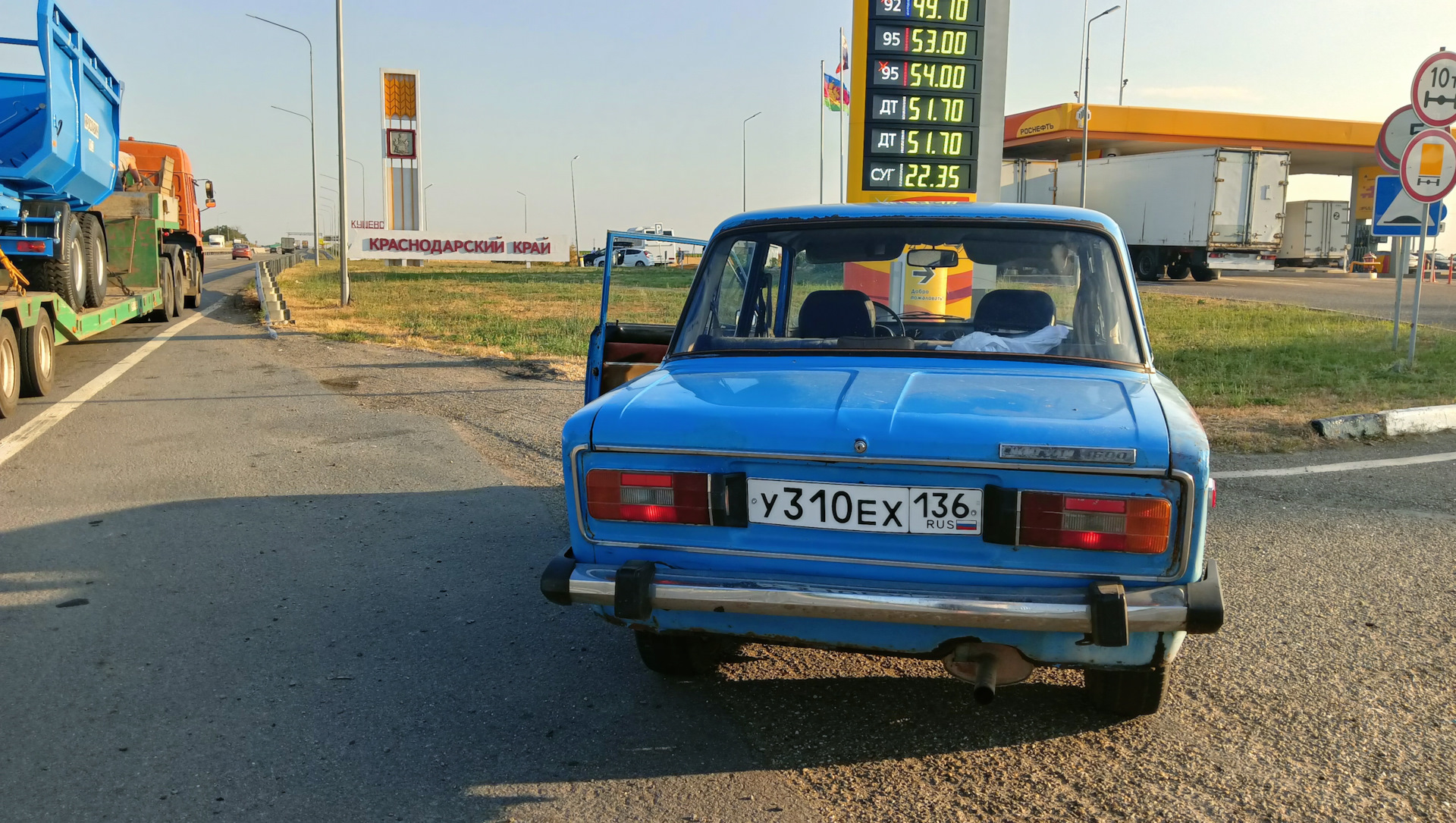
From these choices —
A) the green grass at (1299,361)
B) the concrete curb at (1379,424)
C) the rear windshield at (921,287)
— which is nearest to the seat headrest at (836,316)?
the rear windshield at (921,287)

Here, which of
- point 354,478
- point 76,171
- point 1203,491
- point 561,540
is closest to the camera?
point 1203,491

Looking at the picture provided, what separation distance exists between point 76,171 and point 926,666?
10.6 meters

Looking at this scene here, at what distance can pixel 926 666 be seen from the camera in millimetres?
3574

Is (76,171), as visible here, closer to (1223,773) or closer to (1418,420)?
(1223,773)

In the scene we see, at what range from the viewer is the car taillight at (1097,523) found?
255 cm

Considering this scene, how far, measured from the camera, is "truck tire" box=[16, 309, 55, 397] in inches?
356

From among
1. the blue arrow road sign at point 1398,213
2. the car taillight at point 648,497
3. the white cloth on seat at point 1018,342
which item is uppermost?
the blue arrow road sign at point 1398,213

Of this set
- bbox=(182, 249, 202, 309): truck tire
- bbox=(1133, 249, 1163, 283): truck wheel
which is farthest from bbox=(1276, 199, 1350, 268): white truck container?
bbox=(182, 249, 202, 309): truck tire

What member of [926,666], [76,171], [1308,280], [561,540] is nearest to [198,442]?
[561,540]

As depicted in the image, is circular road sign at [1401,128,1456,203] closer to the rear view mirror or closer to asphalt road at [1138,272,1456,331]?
asphalt road at [1138,272,1456,331]

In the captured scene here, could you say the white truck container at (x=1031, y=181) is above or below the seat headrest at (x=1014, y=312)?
above

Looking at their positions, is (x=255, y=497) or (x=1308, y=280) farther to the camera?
(x=1308, y=280)

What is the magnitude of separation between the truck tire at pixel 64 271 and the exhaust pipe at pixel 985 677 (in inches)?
408

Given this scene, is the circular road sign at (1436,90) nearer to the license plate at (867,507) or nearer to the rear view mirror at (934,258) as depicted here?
the rear view mirror at (934,258)
